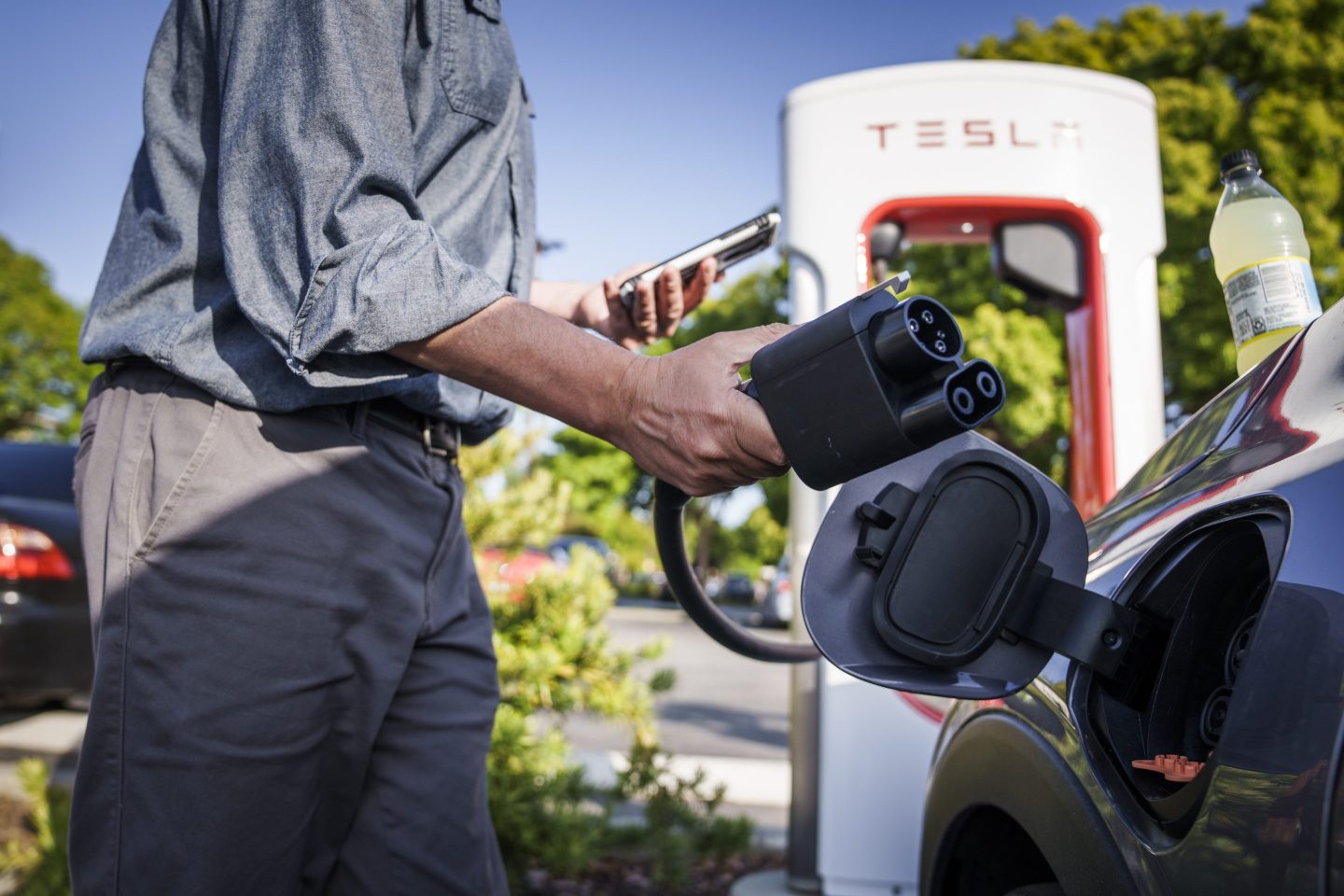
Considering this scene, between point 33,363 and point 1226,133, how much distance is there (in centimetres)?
3446

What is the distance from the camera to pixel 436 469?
55.9 inches

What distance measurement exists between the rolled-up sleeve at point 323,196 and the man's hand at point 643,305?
56cm

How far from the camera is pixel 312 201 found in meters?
1.10

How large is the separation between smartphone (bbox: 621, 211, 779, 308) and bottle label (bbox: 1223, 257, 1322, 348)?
2.47 feet

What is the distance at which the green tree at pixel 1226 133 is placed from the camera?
11.1 m

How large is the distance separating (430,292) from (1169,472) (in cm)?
78

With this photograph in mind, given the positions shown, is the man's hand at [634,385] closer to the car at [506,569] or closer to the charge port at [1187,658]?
the charge port at [1187,658]

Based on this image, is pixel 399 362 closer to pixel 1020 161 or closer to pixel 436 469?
pixel 436 469

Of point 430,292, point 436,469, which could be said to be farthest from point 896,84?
point 430,292

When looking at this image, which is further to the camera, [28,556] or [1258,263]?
[28,556]

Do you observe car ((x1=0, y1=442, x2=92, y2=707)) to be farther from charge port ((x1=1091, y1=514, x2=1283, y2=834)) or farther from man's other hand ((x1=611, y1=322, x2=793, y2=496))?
charge port ((x1=1091, y1=514, x2=1283, y2=834))

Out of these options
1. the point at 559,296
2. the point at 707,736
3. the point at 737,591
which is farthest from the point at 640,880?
the point at 737,591

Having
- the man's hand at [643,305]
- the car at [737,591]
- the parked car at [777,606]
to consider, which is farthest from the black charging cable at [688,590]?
the car at [737,591]

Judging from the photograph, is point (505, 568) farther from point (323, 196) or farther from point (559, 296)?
point (323, 196)
